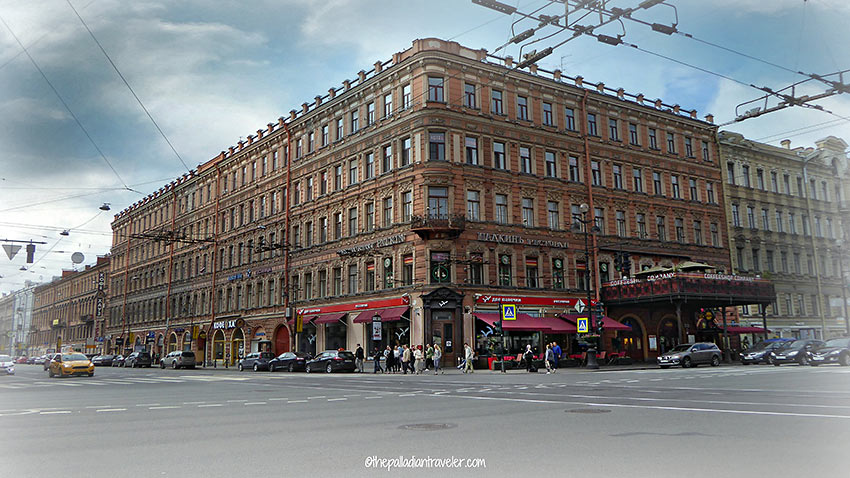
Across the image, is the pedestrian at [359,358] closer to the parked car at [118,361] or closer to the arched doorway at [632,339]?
the arched doorway at [632,339]

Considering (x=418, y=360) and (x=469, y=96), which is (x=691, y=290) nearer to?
(x=418, y=360)

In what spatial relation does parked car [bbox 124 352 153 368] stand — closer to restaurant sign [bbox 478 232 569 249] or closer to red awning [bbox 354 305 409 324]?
red awning [bbox 354 305 409 324]

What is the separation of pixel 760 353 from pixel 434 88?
2622 centimetres

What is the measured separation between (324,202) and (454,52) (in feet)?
48.9

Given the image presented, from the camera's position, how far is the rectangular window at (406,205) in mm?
40031

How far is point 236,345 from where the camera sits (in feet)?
187

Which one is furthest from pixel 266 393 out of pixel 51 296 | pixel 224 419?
pixel 51 296

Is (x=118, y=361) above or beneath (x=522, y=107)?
beneath

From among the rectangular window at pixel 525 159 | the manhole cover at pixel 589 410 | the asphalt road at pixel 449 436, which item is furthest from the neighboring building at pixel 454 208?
the manhole cover at pixel 589 410

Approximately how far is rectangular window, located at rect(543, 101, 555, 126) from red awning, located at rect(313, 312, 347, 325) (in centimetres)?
1982

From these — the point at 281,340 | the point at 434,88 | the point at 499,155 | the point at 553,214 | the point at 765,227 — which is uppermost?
the point at 434,88

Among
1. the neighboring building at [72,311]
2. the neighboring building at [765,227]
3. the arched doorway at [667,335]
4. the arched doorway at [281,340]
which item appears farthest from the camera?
the neighboring building at [72,311]

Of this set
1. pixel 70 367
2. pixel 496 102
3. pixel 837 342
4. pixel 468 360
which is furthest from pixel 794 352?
pixel 70 367

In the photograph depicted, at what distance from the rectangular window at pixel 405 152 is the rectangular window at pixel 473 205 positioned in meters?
4.46
